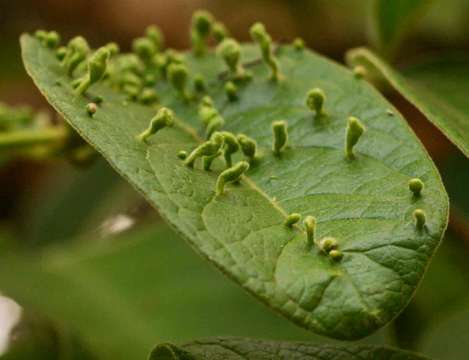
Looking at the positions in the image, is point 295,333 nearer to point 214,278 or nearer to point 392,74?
point 214,278

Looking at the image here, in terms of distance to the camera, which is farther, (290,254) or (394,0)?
(394,0)

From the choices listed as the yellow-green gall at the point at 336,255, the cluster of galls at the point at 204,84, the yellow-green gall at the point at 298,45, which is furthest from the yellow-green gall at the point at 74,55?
the yellow-green gall at the point at 336,255

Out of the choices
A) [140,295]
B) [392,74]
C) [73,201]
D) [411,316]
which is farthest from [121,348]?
[73,201]

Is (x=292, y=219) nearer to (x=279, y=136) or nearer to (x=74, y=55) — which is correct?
(x=279, y=136)

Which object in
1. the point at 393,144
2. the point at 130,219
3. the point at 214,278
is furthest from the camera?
the point at 130,219

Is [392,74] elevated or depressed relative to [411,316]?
elevated

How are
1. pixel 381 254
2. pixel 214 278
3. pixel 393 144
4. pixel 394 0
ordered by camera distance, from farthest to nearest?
1. pixel 214 278
2. pixel 394 0
3. pixel 393 144
4. pixel 381 254

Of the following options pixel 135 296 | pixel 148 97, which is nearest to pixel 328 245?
pixel 148 97
